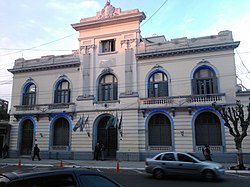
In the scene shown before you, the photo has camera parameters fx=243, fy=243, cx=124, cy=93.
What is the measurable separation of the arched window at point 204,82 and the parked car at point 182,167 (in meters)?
11.4

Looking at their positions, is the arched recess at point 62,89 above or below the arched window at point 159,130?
above

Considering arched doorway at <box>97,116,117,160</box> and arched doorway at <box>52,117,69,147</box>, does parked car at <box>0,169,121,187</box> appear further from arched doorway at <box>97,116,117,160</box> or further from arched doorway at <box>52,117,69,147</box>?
arched doorway at <box>52,117,69,147</box>

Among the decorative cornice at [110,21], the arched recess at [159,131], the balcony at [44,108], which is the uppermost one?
the decorative cornice at [110,21]

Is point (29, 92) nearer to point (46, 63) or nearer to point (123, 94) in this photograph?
point (46, 63)

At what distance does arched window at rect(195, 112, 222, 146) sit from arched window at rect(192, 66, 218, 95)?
2218 millimetres

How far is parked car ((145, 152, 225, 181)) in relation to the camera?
12.7 m

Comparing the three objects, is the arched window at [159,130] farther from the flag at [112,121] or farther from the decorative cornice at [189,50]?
the decorative cornice at [189,50]

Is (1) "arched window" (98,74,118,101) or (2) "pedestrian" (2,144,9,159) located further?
(2) "pedestrian" (2,144,9,159)

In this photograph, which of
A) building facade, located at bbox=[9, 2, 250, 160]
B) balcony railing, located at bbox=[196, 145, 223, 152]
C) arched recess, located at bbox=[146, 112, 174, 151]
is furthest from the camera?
arched recess, located at bbox=[146, 112, 174, 151]

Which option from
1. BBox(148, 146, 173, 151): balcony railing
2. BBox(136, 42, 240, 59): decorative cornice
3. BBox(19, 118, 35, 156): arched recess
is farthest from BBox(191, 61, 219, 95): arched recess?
BBox(19, 118, 35, 156): arched recess

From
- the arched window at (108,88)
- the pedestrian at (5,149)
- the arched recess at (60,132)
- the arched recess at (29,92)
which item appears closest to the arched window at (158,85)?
the arched window at (108,88)

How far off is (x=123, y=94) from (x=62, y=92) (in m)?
7.94

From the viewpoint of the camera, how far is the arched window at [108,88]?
2652cm

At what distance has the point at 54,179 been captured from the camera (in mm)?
4438
